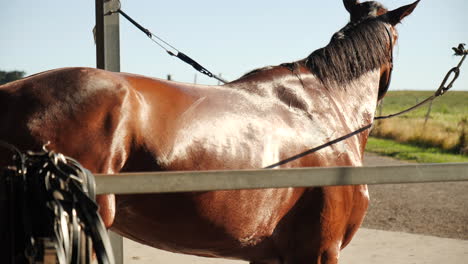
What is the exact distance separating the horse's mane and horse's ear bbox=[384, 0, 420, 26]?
9 cm

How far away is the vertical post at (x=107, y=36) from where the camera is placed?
372 centimetres

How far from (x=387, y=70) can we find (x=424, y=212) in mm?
5271

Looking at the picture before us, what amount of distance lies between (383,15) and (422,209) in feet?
18.8

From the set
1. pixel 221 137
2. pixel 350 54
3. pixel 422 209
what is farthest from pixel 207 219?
pixel 422 209

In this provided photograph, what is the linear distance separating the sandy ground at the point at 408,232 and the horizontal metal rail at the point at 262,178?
308cm

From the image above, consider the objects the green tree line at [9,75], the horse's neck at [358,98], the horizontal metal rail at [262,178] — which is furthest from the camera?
the green tree line at [9,75]

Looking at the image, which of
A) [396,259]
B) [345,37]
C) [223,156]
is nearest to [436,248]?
[396,259]

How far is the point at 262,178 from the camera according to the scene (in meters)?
1.71

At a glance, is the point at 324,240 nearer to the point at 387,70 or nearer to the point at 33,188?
the point at 387,70

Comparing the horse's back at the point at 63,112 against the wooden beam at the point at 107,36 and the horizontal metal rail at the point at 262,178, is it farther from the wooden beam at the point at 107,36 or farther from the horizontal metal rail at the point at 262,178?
the wooden beam at the point at 107,36

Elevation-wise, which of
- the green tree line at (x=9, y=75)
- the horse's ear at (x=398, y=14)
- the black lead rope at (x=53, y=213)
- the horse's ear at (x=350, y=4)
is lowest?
the green tree line at (x=9, y=75)

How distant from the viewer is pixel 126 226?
2.46m

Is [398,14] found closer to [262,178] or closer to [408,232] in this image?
[262,178]

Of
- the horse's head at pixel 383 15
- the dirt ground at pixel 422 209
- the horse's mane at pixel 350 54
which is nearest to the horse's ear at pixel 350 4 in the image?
the horse's head at pixel 383 15
